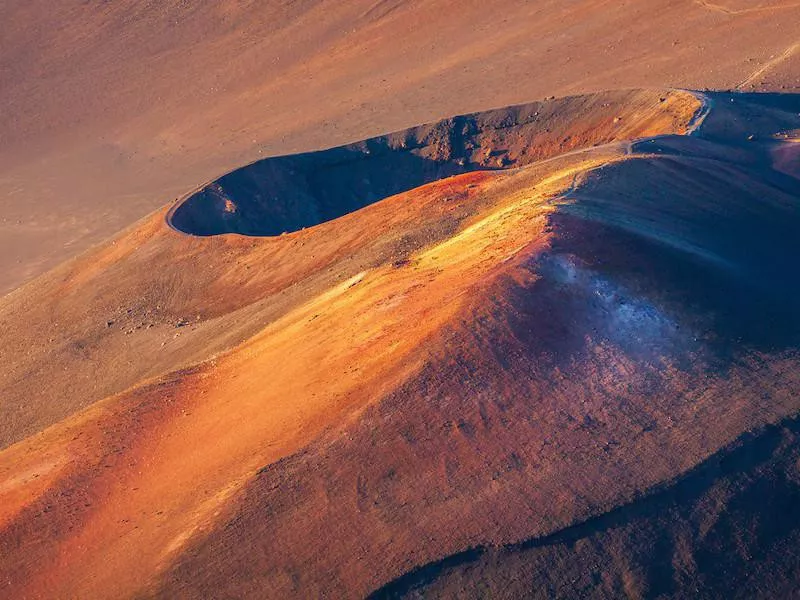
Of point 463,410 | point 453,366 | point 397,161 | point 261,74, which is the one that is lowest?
point 463,410

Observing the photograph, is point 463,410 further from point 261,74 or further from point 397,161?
point 261,74

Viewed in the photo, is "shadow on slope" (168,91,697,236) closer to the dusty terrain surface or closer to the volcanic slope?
the dusty terrain surface

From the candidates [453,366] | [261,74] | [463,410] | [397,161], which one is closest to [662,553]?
[463,410]

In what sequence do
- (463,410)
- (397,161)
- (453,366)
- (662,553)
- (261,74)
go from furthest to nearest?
(261,74)
(397,161)
(453,366)
(463,410)
(662,553)

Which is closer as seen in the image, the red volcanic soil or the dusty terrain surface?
the dusty terrain surface

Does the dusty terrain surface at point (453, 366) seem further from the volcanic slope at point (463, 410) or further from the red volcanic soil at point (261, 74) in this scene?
the red volcanic soil at point (261, 74)

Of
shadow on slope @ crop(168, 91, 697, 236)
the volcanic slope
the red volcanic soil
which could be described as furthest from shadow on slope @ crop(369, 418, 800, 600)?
the red volcanic soil
